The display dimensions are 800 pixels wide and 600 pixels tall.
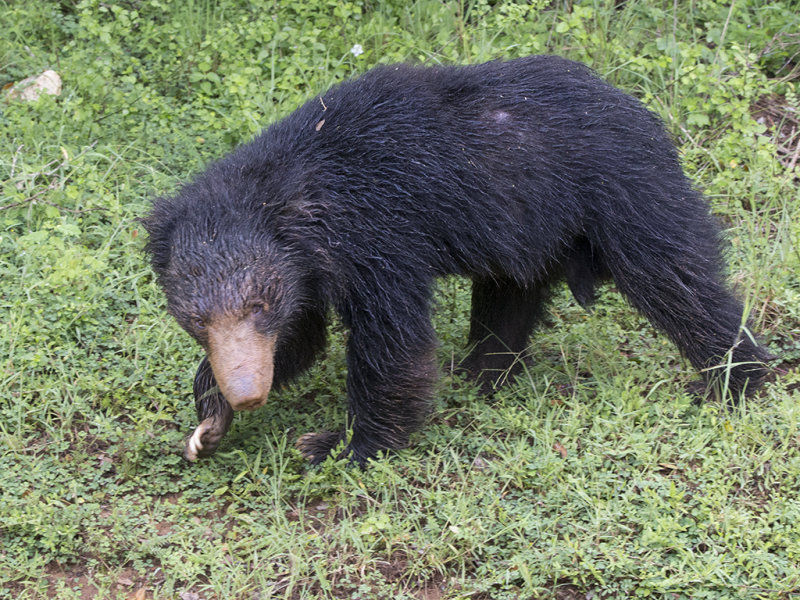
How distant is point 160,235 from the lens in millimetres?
4301

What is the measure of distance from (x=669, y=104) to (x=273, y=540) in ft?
13.8

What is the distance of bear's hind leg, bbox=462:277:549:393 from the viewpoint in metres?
5.14

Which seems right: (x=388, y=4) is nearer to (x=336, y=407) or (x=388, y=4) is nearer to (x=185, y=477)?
(x=336, y=407)

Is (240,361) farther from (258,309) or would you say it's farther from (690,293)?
(690,293)

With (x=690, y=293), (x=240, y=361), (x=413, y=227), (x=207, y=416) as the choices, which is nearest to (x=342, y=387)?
(x=207, y=416)

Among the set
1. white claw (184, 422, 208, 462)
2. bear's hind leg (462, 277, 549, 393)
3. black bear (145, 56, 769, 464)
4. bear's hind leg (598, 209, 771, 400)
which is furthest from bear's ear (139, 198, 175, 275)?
bear's hind leg (598, 209, 771, 400)

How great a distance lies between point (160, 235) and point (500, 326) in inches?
74.4

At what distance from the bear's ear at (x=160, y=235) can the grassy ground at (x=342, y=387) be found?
2.88 ft

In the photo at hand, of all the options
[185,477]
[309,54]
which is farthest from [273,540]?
[309,54]

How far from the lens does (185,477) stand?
14.9 feet

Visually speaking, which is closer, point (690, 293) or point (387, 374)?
point (387, 374)

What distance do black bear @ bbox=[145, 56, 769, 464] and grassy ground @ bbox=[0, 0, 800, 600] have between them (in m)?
0.35

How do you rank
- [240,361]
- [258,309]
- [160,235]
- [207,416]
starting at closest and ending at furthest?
[240,361] < [258,309] < [160,235] < [207,416]

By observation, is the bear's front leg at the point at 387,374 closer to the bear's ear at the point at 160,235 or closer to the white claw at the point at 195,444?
the white claw at the point at 195,444
